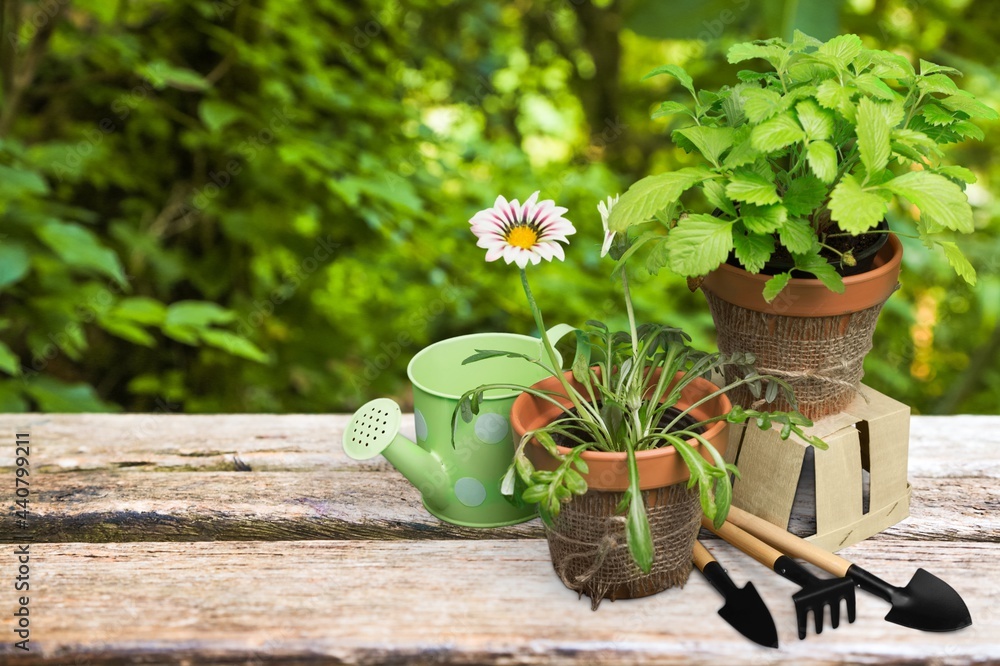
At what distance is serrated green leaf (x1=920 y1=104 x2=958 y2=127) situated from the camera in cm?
81

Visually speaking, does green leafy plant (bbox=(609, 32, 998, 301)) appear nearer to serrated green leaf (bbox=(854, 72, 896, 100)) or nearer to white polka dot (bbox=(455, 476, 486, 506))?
serrated green leaf (bbox=(854, 72, 896, 100))

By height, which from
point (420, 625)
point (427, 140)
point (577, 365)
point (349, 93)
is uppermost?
point (349, 93)

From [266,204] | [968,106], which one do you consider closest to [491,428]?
[968,106]

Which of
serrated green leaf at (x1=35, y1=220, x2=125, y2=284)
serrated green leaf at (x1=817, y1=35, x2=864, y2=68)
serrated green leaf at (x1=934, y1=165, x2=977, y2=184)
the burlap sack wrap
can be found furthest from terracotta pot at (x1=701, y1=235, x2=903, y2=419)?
serrated green leaf at (x1=35, y1=220, x2=125, y2=284)

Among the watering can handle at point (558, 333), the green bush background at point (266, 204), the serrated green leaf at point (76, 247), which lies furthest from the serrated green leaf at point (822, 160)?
the serrated green leaf at point (76, 247)

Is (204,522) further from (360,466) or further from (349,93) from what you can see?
(349,93)

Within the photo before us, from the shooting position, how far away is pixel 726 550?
93 cm

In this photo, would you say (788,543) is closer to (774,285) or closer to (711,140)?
(774,285)

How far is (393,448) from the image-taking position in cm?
91

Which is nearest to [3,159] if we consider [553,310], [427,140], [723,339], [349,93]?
[349,93]

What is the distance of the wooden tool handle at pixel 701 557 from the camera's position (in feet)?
2.86

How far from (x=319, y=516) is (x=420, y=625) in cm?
24

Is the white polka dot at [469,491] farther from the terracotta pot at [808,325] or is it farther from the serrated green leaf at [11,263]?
the serrated green leaf at [11,263]

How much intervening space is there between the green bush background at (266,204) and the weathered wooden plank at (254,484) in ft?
0.76
